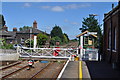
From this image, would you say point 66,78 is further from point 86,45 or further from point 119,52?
point 86,45

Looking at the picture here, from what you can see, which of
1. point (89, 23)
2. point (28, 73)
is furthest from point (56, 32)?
point (28, 73)

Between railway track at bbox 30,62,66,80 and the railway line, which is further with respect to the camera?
the railway line

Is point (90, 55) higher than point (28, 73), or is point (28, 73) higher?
point (90, 55)

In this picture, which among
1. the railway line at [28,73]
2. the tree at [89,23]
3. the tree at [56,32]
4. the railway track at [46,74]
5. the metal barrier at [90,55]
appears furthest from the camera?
the tree at [56,32]

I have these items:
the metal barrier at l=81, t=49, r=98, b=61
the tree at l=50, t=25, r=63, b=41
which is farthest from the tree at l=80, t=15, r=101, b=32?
the metal barrier at l=81, t=49, r=98, b=61

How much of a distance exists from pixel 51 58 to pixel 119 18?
1004cm

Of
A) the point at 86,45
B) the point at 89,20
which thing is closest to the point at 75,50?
the point at 86,45

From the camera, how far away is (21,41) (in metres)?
66.4

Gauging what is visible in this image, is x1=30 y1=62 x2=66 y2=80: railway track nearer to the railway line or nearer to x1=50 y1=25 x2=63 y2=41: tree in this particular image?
the railway line

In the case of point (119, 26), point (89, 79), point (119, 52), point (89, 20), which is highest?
point (89, 20)

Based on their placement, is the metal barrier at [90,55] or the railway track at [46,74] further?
the metal barrier at [90,55]

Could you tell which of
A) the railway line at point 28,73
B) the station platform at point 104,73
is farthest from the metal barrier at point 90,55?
the station platform at point 104,73

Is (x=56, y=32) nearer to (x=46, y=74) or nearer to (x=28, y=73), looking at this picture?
(x=28, y=73)

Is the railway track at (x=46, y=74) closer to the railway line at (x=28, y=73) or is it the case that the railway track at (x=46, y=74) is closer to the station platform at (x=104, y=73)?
the railway line at (x=28, y=73)
